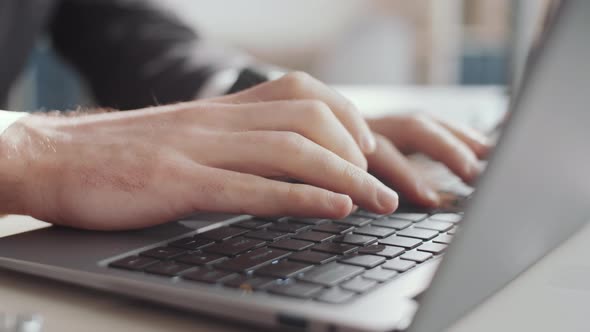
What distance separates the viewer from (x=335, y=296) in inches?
11.0

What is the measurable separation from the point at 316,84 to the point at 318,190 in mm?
138

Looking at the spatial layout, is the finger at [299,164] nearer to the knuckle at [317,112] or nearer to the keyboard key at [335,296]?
the knuckle at [317,112]

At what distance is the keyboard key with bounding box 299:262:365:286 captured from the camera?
30cm

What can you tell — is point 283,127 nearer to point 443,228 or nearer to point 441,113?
point 443,228

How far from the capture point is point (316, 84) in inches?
20.2

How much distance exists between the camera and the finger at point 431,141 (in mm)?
603

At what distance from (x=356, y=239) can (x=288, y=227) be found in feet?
0.18

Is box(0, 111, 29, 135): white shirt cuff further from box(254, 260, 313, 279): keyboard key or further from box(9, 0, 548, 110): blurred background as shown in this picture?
box(9, 0, 548, 110): blurred background

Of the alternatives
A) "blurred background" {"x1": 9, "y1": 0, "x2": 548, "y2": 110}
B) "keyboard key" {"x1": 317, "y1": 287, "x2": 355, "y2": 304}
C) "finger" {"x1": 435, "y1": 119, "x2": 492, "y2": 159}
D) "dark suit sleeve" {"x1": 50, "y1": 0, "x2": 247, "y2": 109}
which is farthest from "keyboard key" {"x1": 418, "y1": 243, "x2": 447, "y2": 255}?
"blurred background" {"x1": 9, "y1": 0, "x2": 548, "y2": 110}

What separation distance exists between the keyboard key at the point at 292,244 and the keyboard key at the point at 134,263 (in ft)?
0.24

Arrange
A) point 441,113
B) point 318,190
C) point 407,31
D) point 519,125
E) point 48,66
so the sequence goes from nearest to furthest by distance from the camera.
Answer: point 519,125 → point 318,190 → point 441,113 → point 48,66 → point 407,31

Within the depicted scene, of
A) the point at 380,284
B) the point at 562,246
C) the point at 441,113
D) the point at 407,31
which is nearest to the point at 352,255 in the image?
the point at 380,284

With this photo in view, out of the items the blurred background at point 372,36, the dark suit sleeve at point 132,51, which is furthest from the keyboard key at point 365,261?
the blurred background at point 372,36

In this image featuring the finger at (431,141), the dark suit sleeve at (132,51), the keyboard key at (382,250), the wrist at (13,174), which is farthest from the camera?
the dark suit sleeve at (132,51)
